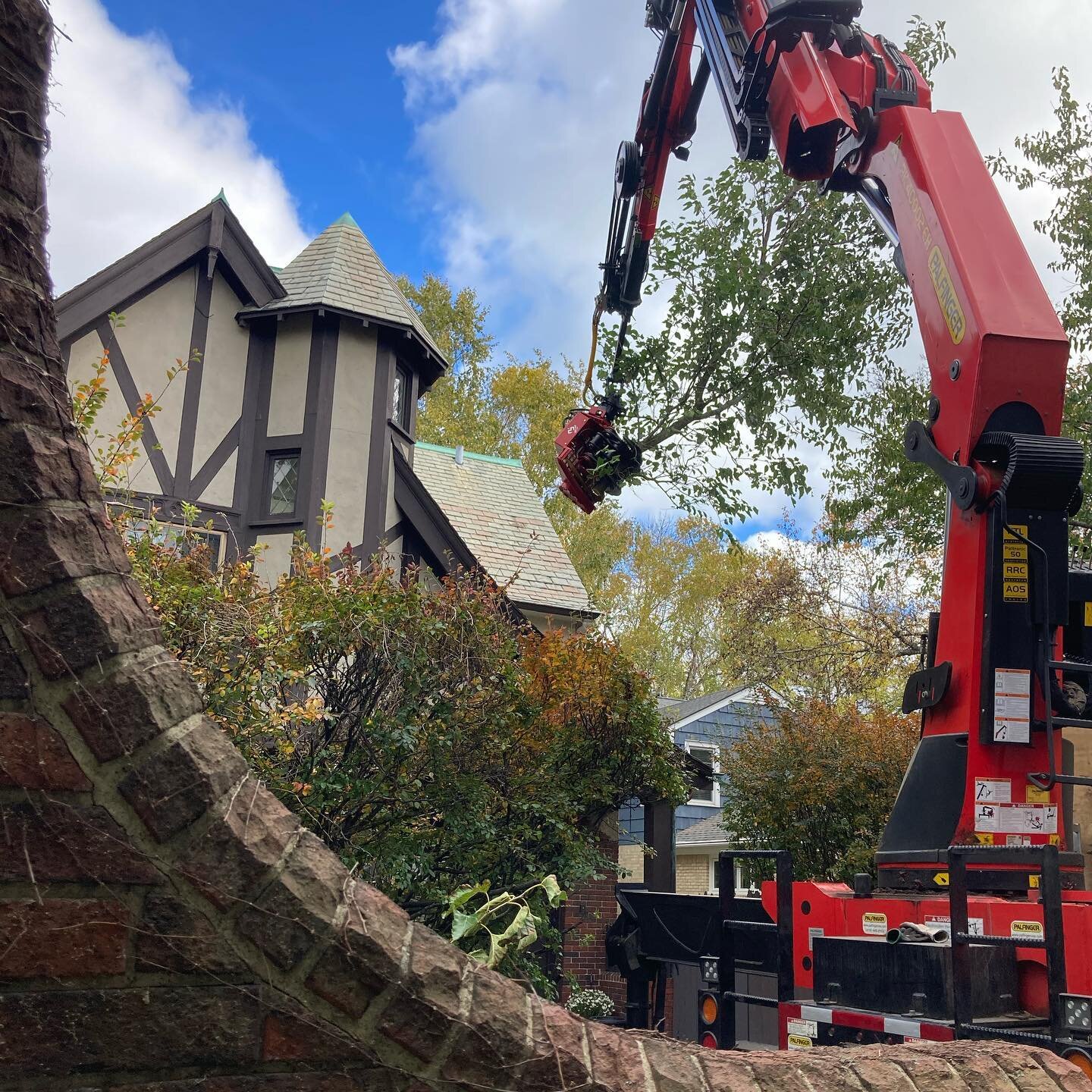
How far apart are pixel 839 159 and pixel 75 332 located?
930 cm

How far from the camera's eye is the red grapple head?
10969 millimetres

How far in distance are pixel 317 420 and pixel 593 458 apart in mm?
4541

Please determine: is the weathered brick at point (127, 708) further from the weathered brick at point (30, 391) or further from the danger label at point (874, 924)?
the danger label at point (874, 924)

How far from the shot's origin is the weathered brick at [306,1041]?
1.71 meters

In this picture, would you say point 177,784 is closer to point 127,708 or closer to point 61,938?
point 127,708

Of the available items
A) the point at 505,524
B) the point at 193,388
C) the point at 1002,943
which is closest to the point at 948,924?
the point at 1002,943

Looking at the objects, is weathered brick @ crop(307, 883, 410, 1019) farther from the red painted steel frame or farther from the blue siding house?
the blue siding house

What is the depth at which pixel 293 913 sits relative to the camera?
1747 mm

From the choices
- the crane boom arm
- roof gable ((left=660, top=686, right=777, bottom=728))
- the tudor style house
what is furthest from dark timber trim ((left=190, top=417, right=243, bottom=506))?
roof gable ((left=660, top=686, right=777, bottom=728))

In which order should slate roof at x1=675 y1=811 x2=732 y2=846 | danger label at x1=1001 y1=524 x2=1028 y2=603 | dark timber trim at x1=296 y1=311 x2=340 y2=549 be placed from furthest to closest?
slate roof at x1=675 y1=811 x2=732 y2=846 → dark timber trim at x1=296 y1=311 x2=340 y2=549 → danger label at x1=1001 y1=524 x2=1028 y2=603

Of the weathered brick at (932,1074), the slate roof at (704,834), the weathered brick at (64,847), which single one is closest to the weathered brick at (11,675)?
the weathered brick at (64,847)

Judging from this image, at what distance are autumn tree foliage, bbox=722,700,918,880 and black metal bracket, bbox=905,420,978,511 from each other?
976cm

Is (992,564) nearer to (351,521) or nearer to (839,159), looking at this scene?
(839,159)

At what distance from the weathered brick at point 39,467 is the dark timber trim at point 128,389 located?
11.6 meters
